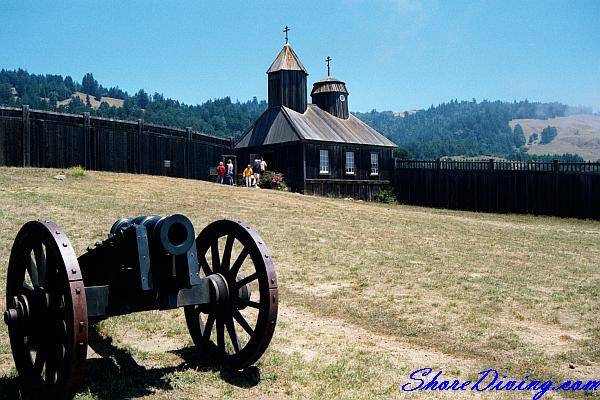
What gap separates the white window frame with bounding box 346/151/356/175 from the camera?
34.4m

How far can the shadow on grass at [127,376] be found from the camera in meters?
5.18

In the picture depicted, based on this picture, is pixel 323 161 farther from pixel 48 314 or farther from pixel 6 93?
pixel 6 93

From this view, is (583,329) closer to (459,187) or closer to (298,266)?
(298,266)

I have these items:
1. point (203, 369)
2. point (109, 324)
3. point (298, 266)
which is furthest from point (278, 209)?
point (203, 369)

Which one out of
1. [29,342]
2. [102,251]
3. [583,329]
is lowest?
[583,329]

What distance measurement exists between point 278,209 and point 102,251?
14.2 m

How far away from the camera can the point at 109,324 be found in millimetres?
7457

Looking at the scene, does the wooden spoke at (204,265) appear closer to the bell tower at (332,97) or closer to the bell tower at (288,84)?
the bell tower at (288,84)

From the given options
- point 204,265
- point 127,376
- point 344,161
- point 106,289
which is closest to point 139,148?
point 344,161

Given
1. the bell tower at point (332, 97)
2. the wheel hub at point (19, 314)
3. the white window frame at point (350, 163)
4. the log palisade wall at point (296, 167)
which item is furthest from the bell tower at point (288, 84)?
the wheel hub at point (19, 314)

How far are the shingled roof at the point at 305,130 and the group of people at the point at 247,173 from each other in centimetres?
224

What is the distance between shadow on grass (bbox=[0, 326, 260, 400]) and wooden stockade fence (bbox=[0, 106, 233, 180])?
1875 cm

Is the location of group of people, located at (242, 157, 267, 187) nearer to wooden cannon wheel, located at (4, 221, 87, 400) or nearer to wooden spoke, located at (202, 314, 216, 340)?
wooden spoke, located at (202, 314, 216, 340)

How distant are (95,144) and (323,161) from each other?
13003mm
